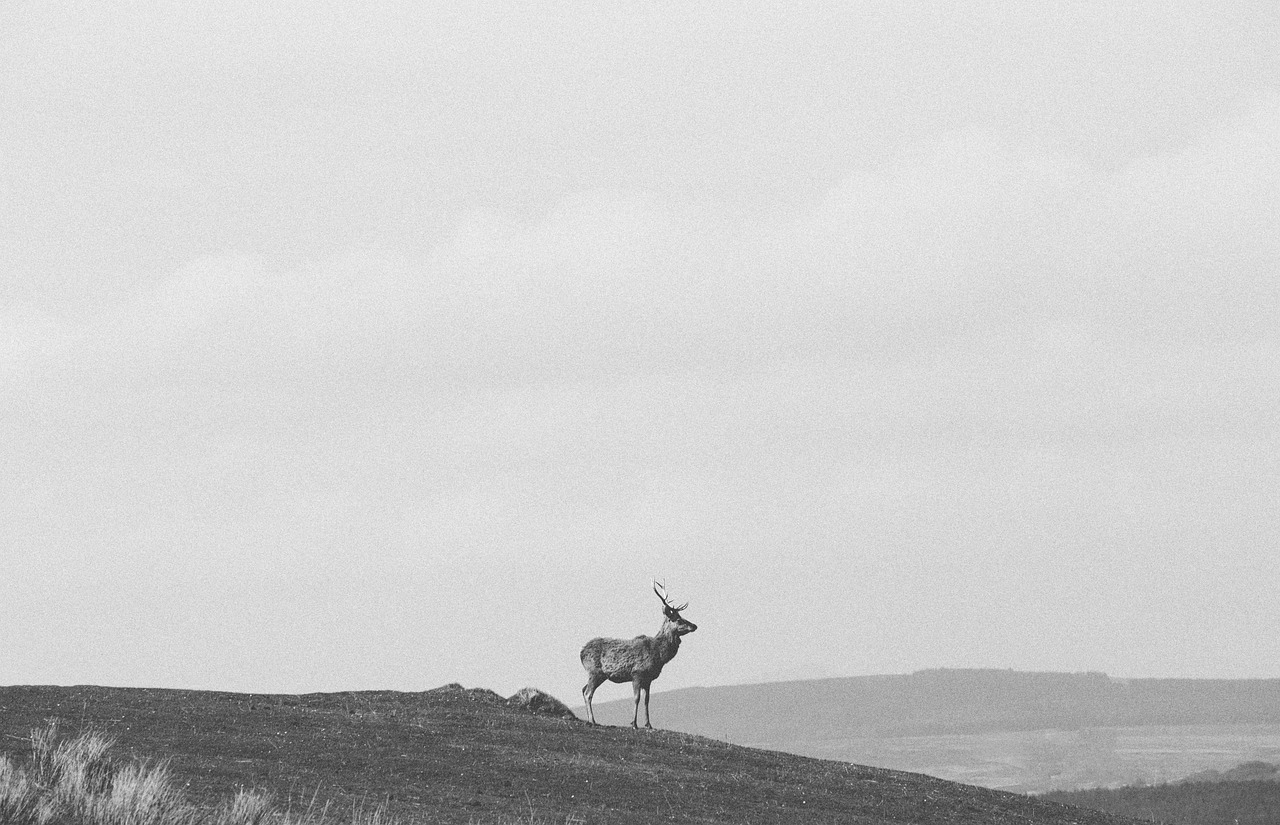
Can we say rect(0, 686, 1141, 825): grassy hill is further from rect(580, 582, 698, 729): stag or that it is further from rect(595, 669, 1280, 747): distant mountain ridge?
rect(595, 669, 1280, 747): distant mountain ridge

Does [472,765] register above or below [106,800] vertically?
above

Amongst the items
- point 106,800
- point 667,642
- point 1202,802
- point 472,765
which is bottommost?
point 1202,802

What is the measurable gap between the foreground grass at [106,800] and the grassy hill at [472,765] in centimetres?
91

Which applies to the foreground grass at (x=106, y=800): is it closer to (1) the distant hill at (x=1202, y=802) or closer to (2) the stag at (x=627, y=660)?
(2) the stag at (x=627, y=660)

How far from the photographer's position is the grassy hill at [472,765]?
20.6m

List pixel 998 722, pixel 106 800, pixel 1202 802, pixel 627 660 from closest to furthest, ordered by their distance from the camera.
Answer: pixel 106 800 < pixel 627 660 < pixel 1202 802 < pixel 998 722

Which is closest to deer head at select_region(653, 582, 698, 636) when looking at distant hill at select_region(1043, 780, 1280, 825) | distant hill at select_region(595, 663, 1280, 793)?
distant hill at select_region(1043, 780, 1280, 825)

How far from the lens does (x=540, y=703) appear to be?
30.7 metres

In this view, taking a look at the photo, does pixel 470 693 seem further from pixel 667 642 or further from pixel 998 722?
pixel 998 722

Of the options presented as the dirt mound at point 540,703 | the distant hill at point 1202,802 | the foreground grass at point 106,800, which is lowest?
the distant hill at point 1202,802

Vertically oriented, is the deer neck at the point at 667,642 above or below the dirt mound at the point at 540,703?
above

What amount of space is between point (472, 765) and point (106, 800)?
690 centimetres

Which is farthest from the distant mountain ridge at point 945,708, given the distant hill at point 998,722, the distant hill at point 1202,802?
the distant hill at point 1202,802

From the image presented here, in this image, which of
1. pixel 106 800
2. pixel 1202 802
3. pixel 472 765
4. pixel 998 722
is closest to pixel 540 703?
pixel 472 765
